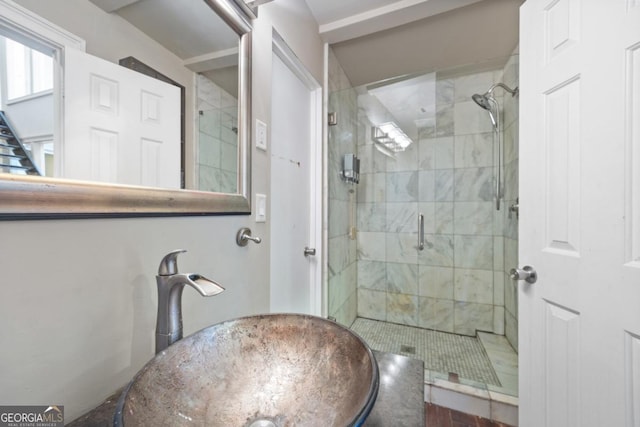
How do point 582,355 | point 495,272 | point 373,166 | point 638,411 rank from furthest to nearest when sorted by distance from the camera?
point 373,166
point 495,272
point 582,355
point 638,411

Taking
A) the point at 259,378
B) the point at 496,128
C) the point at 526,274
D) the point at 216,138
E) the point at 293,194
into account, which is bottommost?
the point at 259,378

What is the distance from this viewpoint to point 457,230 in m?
2.18

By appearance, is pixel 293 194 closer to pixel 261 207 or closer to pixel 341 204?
pixel 261 207

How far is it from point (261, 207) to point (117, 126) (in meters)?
0.55

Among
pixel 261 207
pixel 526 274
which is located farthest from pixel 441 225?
pixel 261 207

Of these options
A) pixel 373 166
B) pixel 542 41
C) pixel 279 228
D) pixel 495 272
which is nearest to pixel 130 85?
pixel 279 228

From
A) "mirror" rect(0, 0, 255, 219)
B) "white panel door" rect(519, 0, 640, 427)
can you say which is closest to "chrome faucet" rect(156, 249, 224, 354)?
"mirror" rect(0, 0, 255, 219)

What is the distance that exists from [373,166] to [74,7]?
2173 mm

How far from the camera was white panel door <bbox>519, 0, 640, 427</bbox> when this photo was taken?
69 cm

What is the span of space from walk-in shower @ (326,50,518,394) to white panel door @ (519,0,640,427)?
87cm

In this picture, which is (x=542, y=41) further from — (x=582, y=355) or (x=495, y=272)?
(x=495, y=272)

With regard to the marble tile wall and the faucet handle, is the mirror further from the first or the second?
the faucet handle

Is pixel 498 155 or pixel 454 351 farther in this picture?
pixel 498 155

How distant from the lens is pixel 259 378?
0.58 metres
